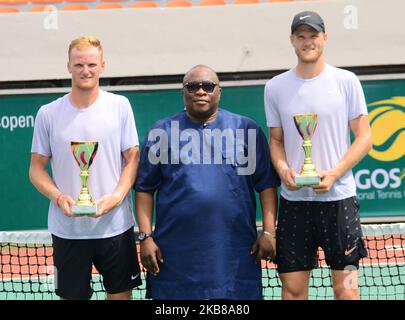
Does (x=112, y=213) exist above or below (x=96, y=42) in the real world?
below

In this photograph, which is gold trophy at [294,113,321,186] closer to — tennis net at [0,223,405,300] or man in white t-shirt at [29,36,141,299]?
man in white t-shirt at [29,36,141,299]

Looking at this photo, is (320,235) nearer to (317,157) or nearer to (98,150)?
(317,157)

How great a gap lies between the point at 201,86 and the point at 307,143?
522 millimetres

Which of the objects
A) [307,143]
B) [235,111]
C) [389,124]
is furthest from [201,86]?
[389,124]

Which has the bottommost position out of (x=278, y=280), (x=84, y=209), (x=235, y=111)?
(x=278, y=280)

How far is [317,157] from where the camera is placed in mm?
3316

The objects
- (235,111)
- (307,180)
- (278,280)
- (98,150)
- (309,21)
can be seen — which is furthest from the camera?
(235,111)

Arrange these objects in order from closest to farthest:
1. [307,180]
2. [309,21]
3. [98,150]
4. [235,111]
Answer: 1. [307,180]
2. [309,21]
3. [98,150]
4. [235,111]

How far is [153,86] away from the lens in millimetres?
8609

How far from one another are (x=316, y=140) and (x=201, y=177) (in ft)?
1.75

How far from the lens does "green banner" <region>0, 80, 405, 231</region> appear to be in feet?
27.9
